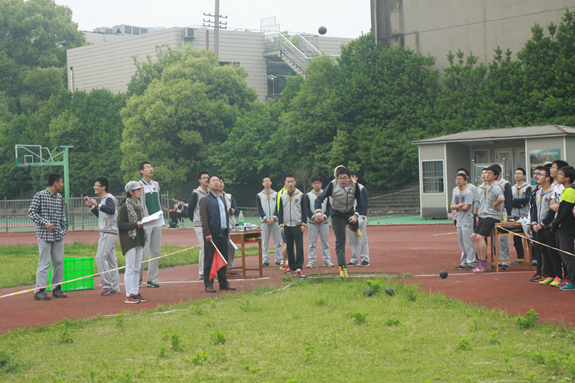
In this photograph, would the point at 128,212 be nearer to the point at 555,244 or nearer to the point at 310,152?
the point at 555,244

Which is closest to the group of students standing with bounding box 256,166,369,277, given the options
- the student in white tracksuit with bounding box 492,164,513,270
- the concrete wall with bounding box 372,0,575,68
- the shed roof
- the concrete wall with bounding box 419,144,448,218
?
the student in white tracksuit with bounding box 492,164,513,270

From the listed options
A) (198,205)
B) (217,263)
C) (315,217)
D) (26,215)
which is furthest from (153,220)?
(26,215)

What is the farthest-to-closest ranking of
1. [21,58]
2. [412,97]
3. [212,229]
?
[21,58] < [412,97] < [212,229]

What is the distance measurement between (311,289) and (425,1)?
31334 mm

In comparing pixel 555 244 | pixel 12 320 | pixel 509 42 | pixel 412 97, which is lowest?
pixel 12 320

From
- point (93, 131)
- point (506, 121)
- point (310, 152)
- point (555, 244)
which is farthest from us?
point (93, 131)

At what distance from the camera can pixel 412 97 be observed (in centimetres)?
3578

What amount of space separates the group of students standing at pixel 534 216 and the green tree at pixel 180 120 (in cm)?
3379

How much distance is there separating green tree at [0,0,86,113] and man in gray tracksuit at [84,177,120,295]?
56259 millimetres

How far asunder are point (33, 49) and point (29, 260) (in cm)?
5741

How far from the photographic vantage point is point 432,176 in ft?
91.4

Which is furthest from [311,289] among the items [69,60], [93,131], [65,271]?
[69,60]

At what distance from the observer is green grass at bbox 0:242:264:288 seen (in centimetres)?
1260

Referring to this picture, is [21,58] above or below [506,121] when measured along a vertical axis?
above
